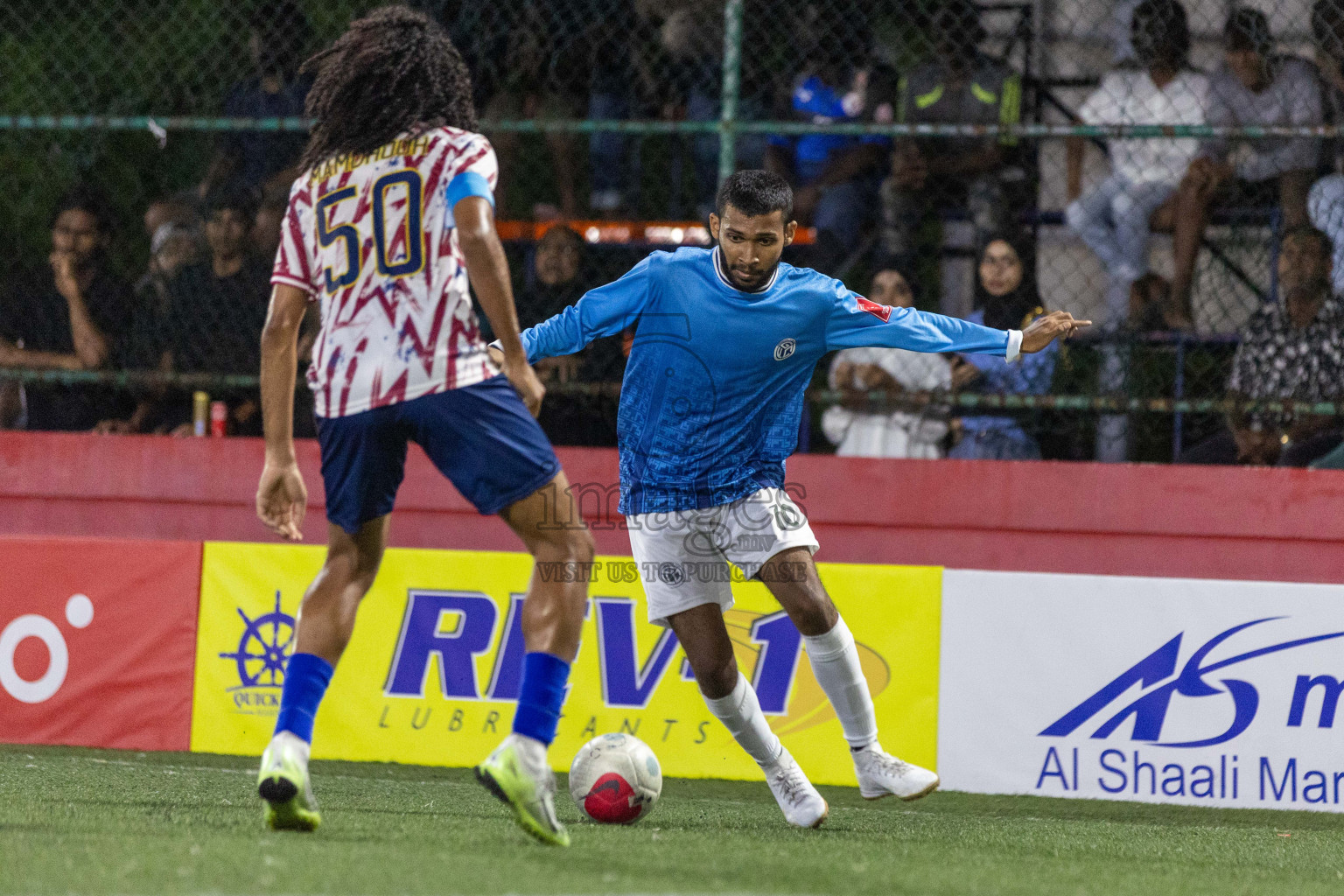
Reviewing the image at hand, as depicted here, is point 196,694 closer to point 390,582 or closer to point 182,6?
point 390,582

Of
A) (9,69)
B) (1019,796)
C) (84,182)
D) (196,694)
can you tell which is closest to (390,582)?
(196,694)

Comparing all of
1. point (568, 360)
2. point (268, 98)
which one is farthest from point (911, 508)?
point (268, 98)

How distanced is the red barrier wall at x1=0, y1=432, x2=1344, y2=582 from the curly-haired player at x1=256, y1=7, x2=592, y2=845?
3688 millimetres

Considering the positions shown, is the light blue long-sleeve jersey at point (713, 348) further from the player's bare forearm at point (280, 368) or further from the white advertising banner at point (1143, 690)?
the white advertising banner at point (1143, 690)

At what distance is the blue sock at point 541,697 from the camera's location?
3.45 metres

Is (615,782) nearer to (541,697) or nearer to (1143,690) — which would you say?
(541,697)

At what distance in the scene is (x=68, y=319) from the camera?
25.3 ft

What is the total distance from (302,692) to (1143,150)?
5.62 metres

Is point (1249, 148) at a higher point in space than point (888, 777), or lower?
higher

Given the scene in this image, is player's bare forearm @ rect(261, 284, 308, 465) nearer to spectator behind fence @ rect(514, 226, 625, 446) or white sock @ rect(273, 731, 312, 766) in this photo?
white sock @ rect(273, 731, 312, 766)

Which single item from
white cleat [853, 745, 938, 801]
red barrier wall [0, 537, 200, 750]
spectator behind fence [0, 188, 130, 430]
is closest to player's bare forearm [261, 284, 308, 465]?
white cleat [853, 745, 938, 801]

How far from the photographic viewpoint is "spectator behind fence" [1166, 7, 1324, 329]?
732 cm

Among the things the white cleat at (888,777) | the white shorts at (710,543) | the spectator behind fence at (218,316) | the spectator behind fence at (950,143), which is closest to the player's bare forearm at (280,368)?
the white shorts at (710,543)

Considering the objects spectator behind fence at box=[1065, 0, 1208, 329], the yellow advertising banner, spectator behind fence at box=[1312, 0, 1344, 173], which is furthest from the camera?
spectator behind fence at box=[1065, 0, 1208, 329]
